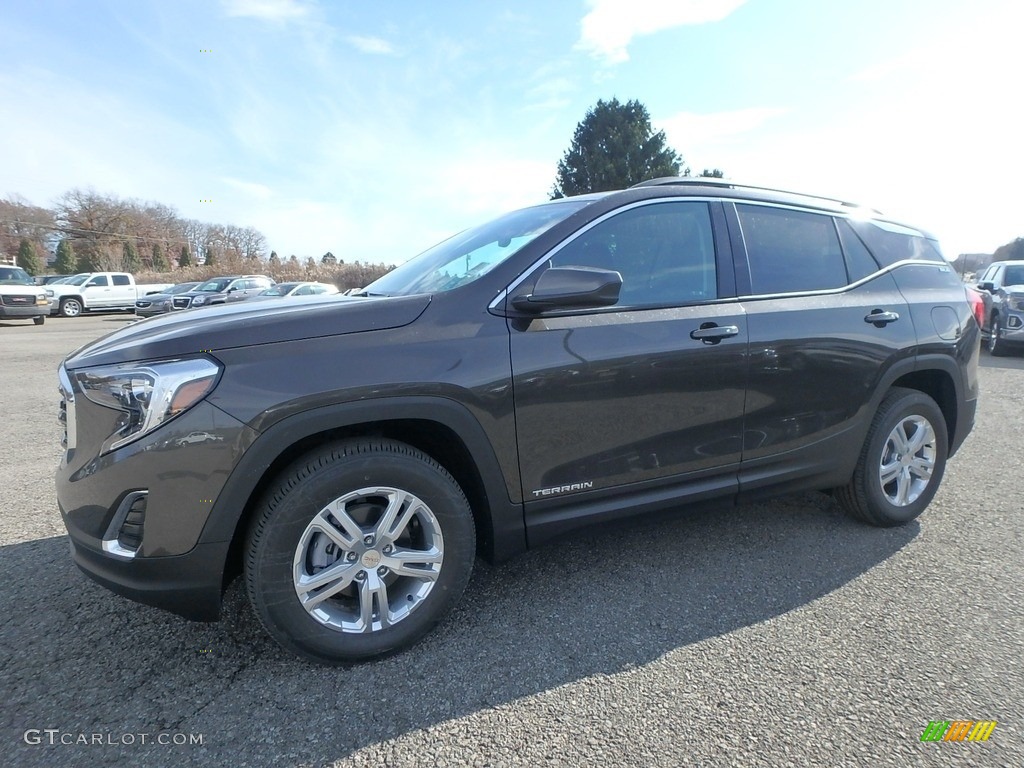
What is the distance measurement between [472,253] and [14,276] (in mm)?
23598

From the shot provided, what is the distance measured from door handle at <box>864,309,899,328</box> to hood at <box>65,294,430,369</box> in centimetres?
242

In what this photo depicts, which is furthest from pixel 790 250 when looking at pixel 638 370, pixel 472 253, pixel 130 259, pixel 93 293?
pixel 130 259

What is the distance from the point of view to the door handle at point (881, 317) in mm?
3183

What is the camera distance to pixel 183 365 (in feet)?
6.49

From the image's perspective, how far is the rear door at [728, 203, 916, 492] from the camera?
9.52 ft

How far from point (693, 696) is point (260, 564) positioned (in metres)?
1.59

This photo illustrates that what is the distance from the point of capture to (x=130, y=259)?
51062 mm

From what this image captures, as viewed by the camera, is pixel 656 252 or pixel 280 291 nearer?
pixel 656 252

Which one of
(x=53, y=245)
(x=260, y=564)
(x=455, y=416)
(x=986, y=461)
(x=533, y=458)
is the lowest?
(x=986, y=461)

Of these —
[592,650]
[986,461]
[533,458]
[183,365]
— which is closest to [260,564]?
[183,365]

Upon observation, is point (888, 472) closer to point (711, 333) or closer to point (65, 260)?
point (711, 333)

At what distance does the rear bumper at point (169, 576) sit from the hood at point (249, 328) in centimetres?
68

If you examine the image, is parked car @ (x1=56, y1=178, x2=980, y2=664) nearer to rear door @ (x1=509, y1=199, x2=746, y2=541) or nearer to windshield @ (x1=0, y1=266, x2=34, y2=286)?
rear door @ (x1=509, y1=199, x2=746, y2=541)

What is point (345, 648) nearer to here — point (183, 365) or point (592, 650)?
point (592, 650)
